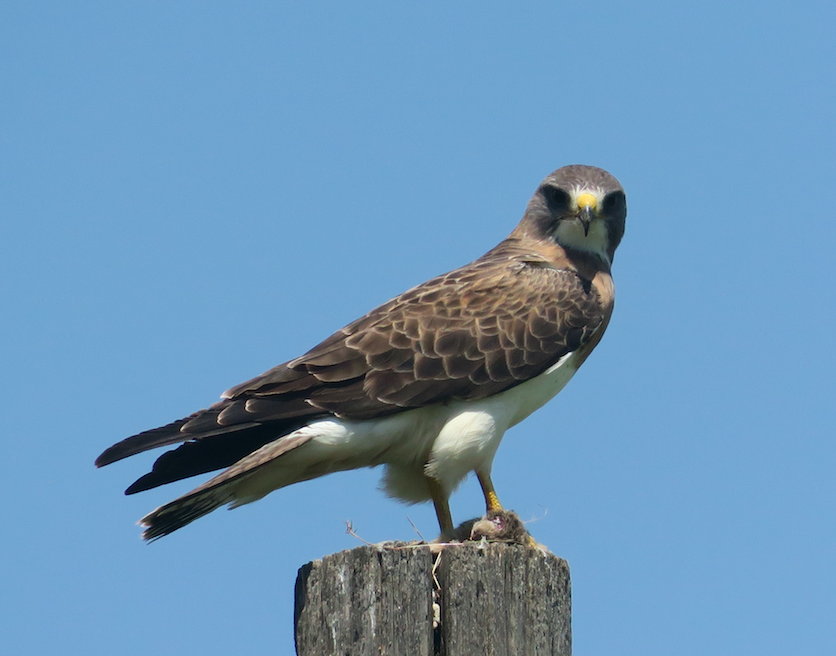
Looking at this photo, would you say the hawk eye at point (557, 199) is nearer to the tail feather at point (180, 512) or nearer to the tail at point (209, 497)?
the tail at point (209, 497)

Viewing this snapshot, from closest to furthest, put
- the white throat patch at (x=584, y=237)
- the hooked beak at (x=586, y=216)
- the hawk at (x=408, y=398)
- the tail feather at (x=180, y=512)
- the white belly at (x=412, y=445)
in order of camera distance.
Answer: the tail feather at (x=180, y=512) < the hawk at (x=408, y=398) < the white belly at (x=412, y=445) < the hooked beak at (x=586, y=216) < the white throat patch at (x=584, y=237)

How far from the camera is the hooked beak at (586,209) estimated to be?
22.0 ft

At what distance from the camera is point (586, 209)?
22.0 feet

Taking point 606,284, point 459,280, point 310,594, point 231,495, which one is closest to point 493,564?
point 310,594

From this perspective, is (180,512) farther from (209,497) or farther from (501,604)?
(501,604)

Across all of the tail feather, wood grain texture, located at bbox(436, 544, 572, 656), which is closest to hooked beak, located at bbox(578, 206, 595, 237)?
the tail feather

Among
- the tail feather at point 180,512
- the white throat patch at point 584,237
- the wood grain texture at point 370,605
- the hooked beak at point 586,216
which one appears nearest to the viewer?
the wood grain texture at point 370,605

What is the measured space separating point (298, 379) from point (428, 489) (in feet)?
3.18

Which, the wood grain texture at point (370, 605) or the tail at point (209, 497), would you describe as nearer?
the wood grain texture at point (370, 605)

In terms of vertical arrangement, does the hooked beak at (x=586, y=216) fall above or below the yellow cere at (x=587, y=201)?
below

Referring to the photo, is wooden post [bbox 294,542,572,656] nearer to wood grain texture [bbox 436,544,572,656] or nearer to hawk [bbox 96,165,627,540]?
wood grain texture [bbox 436,544,572,656]

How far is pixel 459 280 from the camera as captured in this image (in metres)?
6.30

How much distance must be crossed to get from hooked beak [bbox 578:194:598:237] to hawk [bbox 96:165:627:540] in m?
0.35

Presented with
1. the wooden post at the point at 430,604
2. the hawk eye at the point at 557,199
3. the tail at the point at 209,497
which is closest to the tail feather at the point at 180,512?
the tail at the point at 209,497
